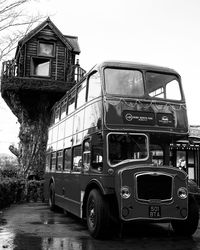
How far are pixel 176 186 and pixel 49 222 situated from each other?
4.67 meters

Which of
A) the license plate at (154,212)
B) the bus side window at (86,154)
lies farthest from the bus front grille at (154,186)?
the bus side window at (86,154)

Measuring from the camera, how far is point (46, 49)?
25.1 m

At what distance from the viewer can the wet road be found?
24.5 feet

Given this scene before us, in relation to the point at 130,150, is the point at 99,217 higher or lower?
lower

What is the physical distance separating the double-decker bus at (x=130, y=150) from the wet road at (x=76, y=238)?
43 cm

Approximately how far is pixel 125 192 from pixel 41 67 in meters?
18.4

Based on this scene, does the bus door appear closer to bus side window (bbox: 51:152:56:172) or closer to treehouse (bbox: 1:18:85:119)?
bus side window (bbox: 51:152:56:172)

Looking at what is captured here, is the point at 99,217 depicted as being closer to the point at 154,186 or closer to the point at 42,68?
the point at 154,186

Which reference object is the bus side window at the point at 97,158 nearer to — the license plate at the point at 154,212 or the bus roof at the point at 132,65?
the license plate at the point at 154,212

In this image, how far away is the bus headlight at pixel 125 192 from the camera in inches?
310

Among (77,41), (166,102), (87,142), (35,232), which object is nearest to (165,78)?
(166,102)

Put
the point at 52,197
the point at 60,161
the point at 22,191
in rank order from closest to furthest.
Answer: the point at 60,161 < the point at 52,197 < the point at 22,191

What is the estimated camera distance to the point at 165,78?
9.62 m

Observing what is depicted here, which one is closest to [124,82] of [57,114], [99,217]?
[99,217]
